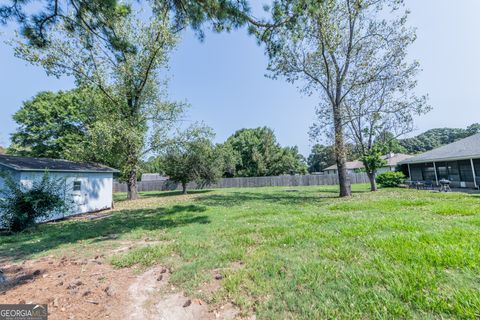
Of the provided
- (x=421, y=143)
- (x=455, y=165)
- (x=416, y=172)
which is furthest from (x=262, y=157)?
(x=421, y=143)

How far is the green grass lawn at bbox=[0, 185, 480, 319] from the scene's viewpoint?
2.02m

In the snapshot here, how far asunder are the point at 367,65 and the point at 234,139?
2768cm

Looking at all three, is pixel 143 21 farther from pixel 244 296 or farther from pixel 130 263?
pixel 244 296

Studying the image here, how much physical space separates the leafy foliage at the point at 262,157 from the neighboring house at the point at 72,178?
23156 millimetres

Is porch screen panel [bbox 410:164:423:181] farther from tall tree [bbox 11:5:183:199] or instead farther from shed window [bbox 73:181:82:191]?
shed window [bbox 73:181:82:191]

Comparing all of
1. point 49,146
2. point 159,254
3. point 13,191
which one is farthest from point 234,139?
point 159,254

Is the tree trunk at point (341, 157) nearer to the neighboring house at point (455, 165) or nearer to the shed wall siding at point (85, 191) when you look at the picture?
the neighboring house at point (455, 165)

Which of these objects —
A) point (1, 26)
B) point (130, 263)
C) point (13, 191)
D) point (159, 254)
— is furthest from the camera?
point (13, 191)

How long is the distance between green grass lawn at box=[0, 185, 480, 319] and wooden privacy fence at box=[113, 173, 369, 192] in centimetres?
2113

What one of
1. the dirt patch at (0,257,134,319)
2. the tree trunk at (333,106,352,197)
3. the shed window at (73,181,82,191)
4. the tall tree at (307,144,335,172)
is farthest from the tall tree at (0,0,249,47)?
the tall tree at (307,144,335,172)

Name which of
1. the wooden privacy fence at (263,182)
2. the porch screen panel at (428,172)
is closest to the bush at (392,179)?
the porch screen panel at (428,172)

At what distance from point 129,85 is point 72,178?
7277mm

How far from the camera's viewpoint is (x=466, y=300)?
74.4 inches

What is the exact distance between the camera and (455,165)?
1583 cm
